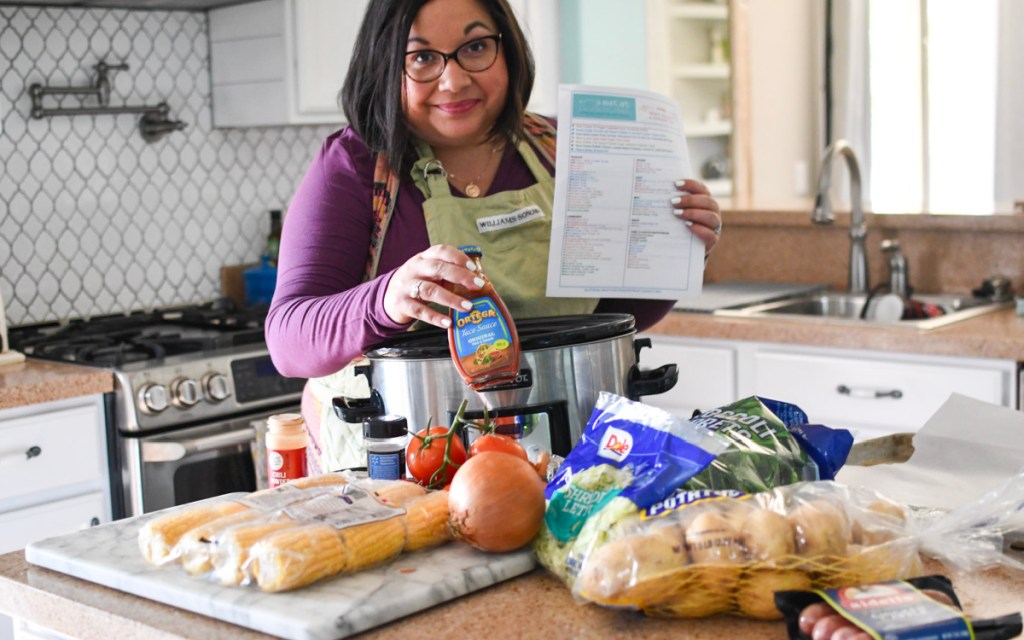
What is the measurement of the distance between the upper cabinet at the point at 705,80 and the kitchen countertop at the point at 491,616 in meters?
4.04

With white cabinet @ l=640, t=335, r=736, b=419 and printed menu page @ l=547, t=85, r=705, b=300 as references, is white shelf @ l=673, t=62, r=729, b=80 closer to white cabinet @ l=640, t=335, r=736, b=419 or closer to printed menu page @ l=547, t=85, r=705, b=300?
white cabinet @ l=640, t=335, r=736, b=419

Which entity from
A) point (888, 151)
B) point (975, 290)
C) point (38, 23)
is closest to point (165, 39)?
point (38, 23)

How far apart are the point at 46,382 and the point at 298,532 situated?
1.64 metres

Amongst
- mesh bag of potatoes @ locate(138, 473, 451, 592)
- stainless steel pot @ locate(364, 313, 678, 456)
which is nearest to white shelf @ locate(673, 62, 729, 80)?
stainless steel pot @ locate(364, 313, 678, 456)

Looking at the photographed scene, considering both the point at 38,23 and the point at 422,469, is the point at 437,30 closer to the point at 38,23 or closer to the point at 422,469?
the point at 422,469

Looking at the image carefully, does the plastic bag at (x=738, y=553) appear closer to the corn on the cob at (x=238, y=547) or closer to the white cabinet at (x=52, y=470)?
the corn on the cob at (x=238, y=547)

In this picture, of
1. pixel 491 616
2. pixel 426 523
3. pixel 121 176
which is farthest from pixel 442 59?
pixel 121 176

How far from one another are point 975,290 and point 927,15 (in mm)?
2889

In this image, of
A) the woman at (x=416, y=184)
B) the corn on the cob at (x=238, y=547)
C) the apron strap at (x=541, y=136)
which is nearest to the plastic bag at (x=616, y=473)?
the corn on the cob at (x=238, y=547)

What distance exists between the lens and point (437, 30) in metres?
1.74

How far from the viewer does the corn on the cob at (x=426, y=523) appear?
1.21 m

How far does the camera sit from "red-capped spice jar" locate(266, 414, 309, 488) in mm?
1495

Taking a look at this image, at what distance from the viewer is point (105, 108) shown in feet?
10.7

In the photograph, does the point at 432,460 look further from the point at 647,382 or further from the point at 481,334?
the point at 647,382
